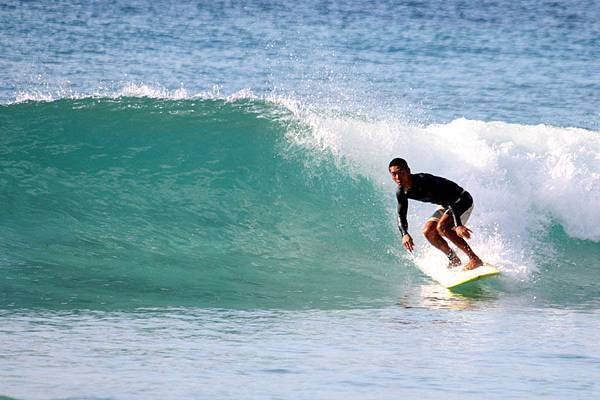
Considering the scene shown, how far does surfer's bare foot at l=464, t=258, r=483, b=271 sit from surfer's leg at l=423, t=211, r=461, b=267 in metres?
0.15

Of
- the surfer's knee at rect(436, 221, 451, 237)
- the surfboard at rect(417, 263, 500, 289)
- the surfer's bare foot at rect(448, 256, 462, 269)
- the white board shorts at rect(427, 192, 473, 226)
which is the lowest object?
the surfboard at rect(417, 263, 500, 289)

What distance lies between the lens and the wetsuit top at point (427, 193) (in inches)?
390

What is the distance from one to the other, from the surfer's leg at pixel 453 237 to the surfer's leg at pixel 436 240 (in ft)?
0.17

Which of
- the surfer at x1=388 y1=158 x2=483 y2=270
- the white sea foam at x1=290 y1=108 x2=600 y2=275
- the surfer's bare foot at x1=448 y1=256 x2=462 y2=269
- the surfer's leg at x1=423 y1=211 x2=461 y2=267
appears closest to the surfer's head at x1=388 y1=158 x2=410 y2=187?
the surfer at x1=388 y1=158 x2=483 y2=270

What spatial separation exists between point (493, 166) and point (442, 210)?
10.0 feet

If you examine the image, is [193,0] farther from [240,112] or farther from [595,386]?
[595,386]

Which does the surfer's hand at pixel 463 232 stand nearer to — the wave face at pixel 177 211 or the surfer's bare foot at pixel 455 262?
the surfer's bare foot at pixel 455 262

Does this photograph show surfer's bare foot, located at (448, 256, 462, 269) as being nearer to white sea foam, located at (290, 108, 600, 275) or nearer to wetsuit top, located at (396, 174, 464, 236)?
wetsuit top, located at (396, 174, 464, 236)

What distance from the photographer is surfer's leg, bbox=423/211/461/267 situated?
402 inches

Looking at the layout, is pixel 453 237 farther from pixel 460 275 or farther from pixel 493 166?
pixel 493 166

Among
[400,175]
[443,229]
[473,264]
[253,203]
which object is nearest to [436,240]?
[443,229]

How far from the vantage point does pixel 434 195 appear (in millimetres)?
10078

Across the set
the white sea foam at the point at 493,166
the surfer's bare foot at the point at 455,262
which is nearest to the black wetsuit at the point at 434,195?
the surfer's bare foot at the point at 455,262

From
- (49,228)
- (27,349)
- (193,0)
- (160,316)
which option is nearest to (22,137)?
(49,228)
